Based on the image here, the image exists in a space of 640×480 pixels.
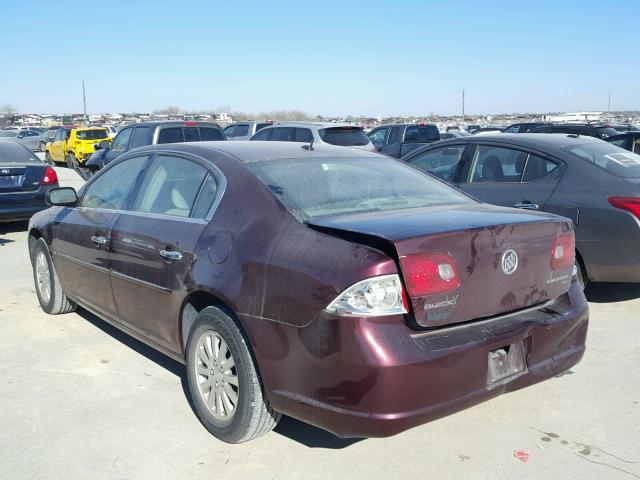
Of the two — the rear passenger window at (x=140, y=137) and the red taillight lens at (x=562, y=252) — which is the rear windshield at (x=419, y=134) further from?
the red taillight lens at (x=562, y=252)

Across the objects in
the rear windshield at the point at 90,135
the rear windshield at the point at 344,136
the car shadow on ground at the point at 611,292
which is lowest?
the car shadow on ground at the point at 611,292

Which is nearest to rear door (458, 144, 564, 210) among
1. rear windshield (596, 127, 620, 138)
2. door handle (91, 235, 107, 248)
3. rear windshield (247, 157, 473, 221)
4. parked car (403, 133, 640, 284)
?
parked car (403, 133, 640, 284)

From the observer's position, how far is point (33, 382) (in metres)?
4.38

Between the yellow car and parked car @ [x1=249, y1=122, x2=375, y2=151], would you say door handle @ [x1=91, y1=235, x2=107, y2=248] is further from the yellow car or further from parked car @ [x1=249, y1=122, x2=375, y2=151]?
the yellow car

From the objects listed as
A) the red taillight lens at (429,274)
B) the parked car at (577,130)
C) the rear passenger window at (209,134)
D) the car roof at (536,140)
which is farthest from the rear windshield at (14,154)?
the parked car at (577,130)

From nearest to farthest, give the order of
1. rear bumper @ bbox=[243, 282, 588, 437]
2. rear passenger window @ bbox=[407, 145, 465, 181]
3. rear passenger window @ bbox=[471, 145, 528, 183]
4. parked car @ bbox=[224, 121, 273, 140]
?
1. rear bumper @ bbox=[243, 282, 588, 437]
2. rear passenger window @ bbox=[471, 145, 528, 183]
3. rear passenger window @ bbox=[407, 145, 465, 181]
4. parked car @ bbox=[224, 121, 273, 140]

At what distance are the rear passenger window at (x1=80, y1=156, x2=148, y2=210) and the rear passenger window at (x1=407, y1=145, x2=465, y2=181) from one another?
131 inches

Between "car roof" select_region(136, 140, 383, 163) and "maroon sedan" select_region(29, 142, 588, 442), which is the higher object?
"car roof" select_region(136, 140, 383, 163)

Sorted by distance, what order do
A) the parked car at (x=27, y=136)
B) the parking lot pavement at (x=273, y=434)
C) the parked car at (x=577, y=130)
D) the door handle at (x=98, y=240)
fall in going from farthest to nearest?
the parked car at (x=27, y=136), the parked car at (x=577, y=130), the door handle at (x=98, y=240), the parking lot pavement at (x=273, y=434)

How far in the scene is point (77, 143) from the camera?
2480 cm

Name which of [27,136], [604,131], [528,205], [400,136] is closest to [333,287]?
[528,205]

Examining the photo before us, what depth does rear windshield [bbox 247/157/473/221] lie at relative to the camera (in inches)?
138

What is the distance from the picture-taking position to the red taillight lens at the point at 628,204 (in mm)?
5427

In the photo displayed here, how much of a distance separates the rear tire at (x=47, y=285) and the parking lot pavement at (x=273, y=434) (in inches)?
32.8
